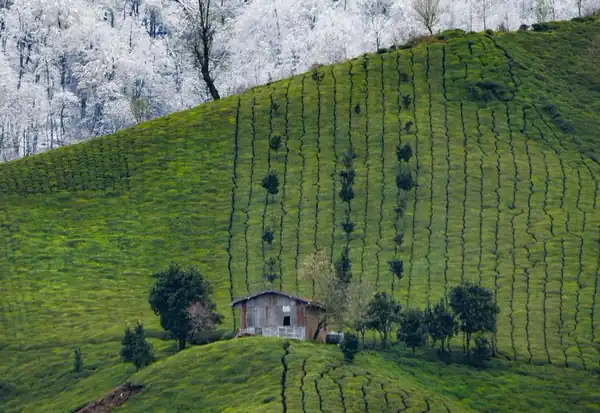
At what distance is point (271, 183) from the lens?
428 ft

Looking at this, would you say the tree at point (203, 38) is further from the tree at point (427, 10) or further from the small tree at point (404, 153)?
the small tree at point (404, 153)

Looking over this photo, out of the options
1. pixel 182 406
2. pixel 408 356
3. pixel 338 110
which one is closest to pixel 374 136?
pixel 338 110

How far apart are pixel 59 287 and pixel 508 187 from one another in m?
52.3

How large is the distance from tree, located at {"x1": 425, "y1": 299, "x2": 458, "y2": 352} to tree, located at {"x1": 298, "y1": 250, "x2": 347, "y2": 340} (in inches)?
295

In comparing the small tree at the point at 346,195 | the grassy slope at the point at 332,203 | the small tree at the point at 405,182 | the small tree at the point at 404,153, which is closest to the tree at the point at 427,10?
the grassy slope at the point at 332,203

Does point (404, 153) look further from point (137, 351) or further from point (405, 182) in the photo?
point (137, 351)

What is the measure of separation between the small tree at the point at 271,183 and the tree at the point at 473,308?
3915 centimetres

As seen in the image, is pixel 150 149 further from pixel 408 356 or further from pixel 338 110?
pixel 408 356

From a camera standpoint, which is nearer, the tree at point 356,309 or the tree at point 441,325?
the tree at point 356,309

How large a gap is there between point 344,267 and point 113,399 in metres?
33.1

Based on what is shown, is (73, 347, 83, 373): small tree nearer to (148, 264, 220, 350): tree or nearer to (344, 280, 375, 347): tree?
(148, 264, 220, 350): tree

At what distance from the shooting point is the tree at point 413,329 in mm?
93000

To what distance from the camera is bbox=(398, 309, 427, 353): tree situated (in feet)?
305

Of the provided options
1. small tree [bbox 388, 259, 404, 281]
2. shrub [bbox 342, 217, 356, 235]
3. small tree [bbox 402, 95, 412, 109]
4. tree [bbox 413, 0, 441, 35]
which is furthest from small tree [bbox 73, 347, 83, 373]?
tree [bbox 413, 0, 441, 35]
